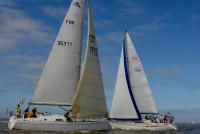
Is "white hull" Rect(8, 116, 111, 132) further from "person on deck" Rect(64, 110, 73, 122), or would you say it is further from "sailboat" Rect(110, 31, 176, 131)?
"sailboat" Rect(110, 31, 176, 131)

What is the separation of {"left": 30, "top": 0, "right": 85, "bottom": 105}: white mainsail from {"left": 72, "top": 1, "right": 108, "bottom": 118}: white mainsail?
1044mm

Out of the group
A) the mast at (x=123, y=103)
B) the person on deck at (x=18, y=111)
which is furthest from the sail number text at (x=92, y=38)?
the mast at (x=123, y=103)

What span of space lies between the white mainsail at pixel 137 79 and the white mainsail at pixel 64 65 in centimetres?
1424

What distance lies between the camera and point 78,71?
3806 cm

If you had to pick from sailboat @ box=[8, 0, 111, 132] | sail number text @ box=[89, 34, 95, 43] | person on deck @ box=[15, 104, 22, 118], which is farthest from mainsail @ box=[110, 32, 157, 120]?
person on deck @ box=[15, 104, 22, 118]

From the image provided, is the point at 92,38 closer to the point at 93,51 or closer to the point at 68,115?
the point at 93,51

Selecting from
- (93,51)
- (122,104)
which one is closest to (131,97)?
(122,104)

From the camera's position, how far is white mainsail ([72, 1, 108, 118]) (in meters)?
36.6

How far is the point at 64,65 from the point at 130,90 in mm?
14661

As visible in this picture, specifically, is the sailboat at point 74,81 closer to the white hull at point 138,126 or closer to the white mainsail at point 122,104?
the white hull at point 138,126

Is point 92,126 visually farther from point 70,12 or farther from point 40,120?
point 70,12

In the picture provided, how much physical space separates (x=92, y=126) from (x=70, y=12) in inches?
448

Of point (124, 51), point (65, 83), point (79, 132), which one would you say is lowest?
point (79, 132)

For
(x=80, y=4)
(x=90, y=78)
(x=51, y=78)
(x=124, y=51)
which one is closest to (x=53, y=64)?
(x=51, y=78)
